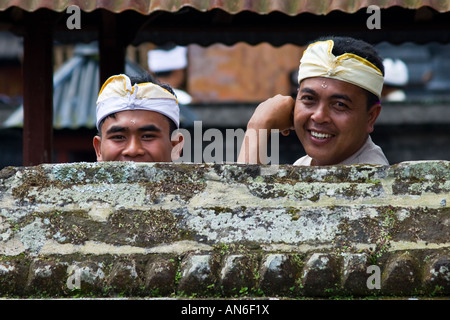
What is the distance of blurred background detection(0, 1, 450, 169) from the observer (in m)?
10.9

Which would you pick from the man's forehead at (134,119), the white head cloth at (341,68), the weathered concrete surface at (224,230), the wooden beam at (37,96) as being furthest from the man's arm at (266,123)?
the wooden beam at (37,96)

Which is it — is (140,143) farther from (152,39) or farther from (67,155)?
(67,155)

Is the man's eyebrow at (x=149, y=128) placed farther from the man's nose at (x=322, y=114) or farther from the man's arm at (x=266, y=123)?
the man's nose at (x=322, y=114)

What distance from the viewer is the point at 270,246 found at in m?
2.78

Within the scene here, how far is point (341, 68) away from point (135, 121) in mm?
971

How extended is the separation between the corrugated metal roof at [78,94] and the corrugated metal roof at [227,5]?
190 inches

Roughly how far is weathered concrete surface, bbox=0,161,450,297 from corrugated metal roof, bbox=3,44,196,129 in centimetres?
680

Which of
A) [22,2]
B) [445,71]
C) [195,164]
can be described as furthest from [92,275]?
[445,71]

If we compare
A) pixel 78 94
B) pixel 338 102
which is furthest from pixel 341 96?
pixel 78 94

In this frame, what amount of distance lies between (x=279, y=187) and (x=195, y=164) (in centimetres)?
29

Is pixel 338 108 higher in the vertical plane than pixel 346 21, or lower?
lower

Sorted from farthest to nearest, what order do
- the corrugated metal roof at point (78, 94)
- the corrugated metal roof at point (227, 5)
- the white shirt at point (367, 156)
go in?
the corrugated metal roof at point (78, 94) → the corrugated metal roof at point (227, 5) → the white shirt at point (367, 156)

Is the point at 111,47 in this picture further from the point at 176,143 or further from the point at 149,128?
the point at 149,128

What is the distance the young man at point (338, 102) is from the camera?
351cm
